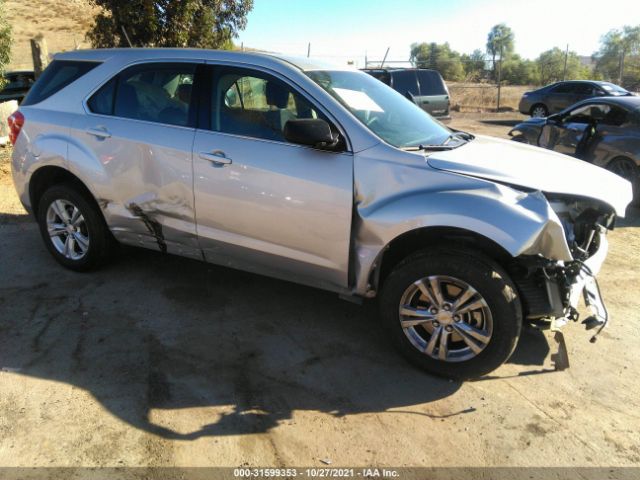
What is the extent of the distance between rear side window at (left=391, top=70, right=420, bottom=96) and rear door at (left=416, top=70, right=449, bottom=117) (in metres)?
0.13

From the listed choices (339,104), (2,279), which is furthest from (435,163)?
(2,279)

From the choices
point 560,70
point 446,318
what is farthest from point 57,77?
point 560,70

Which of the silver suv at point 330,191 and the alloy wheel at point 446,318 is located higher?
the silver suv at point 330,191

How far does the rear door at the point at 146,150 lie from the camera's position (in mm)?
3762

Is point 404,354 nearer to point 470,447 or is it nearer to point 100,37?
point 470,447

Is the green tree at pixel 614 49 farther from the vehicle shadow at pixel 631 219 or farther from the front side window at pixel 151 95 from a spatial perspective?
the front side window at pixel 151 95

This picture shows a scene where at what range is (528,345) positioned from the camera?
11.9 feet

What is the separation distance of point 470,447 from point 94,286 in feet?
10.7

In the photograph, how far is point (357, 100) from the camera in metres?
3.62

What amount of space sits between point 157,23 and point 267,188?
9223 millimetres

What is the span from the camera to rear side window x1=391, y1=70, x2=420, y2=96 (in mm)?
12930

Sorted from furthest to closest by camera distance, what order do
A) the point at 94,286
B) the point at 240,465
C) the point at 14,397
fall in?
the point at 94,286
the point at 14,397
the point at 240,465

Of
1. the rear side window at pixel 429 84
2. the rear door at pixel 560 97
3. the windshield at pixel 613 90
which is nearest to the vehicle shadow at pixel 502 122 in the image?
the rear door at pixel 560 97

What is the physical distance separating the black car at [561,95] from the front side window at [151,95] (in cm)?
1513
